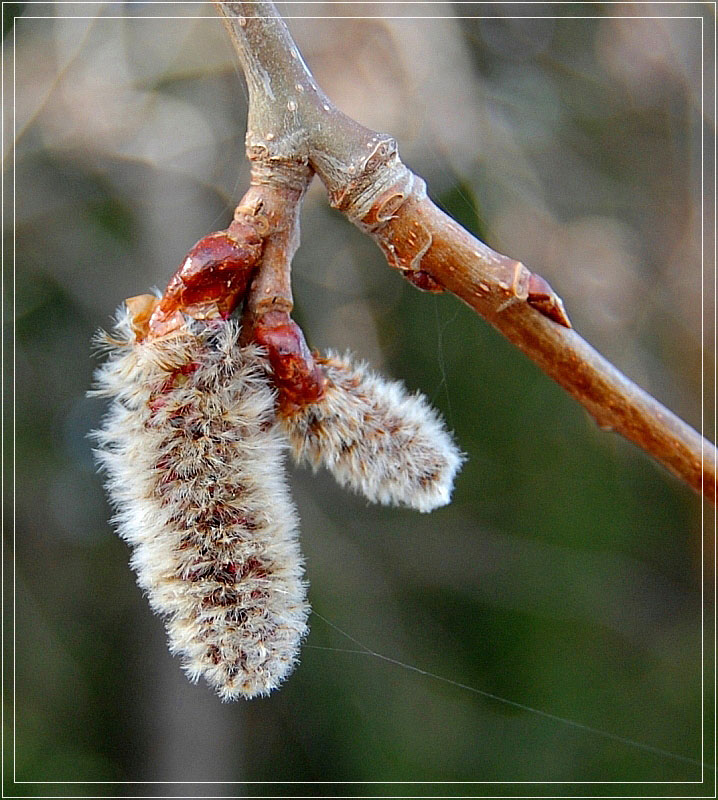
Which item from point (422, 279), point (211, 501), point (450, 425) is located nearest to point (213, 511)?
point (211, 501)

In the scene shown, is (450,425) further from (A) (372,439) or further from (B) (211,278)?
(B) (211,278)

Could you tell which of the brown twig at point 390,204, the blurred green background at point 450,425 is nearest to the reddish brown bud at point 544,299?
the brown twig at point 390,204

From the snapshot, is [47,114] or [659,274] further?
[659,274]

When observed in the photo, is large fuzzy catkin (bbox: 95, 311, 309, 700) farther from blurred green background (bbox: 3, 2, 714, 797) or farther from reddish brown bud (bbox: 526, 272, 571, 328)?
blurred green background (bbox: 3, 2, 714, 797)

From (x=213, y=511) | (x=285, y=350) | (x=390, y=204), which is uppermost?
(x=390, y=204)

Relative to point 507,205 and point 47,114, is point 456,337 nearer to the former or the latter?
point 507,205

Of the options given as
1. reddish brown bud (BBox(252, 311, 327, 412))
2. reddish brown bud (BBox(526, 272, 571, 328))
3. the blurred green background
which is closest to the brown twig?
reddish brown bud (BBox(526, 272, 571, 328))

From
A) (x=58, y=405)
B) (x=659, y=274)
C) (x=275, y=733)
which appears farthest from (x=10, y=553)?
(x=659, y=274)
